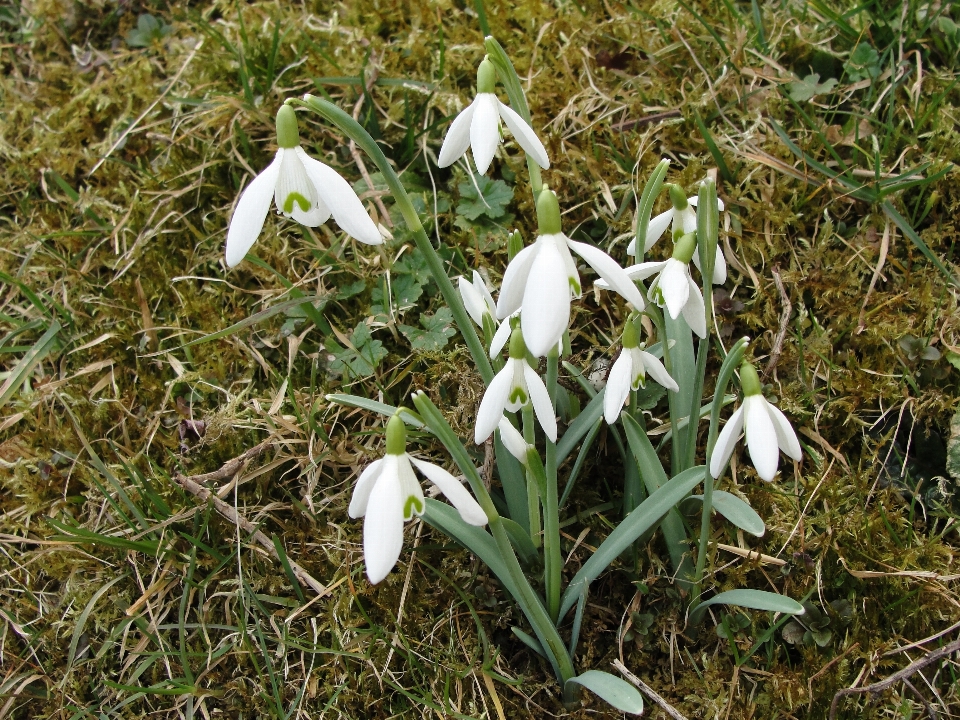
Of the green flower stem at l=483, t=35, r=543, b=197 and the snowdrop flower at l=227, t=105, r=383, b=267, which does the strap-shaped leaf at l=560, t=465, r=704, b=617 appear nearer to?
the green flower stem at l=483, t=35, r=543, b=197

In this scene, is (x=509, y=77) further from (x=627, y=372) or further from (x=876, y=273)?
(x=876, y=273)

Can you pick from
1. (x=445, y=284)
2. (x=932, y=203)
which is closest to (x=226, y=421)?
(x=445, y=284)

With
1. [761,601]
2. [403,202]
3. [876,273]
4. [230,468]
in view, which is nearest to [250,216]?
[403,202]

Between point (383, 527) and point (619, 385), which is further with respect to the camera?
point (619, 385)

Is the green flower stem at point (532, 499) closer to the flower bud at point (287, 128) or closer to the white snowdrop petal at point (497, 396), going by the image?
the white snowdrop petal at point (497, 396)

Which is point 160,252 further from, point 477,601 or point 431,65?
point 477,601

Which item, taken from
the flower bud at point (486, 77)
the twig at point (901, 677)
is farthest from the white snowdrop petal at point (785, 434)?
the flower bud at point (486, 77)
